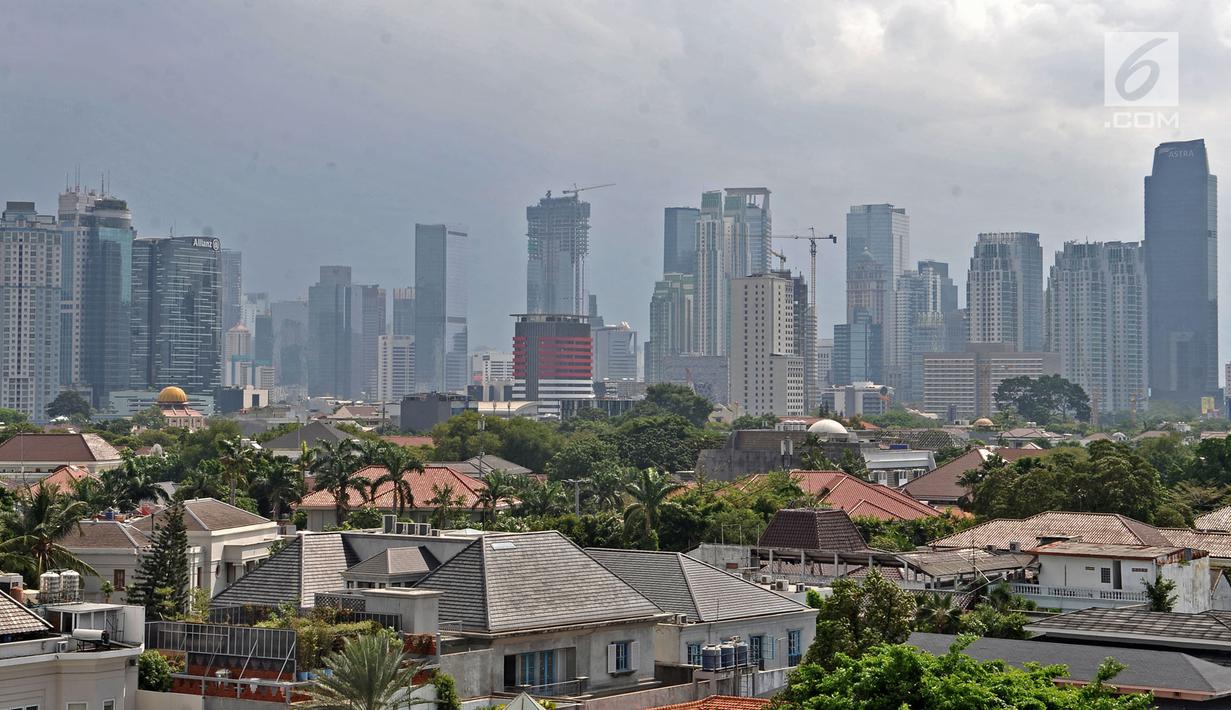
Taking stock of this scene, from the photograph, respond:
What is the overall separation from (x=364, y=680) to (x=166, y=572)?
2846 centimetres

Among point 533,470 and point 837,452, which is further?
point 533,470

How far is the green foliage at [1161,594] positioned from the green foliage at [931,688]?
33.1 m

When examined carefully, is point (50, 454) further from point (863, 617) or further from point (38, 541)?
point (863, 617)

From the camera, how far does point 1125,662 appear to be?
35.2m

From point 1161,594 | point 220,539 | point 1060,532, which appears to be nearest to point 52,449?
point 220,539

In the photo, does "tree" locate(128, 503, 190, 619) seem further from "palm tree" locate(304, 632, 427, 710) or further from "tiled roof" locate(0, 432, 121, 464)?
"tiled roof" locate(0, 432, 121, 464)

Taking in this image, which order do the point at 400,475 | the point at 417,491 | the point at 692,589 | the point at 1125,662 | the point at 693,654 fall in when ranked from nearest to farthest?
the point at 1125,662
the point at 693,654
the point at 692,589
the point at 400,475
the point at 417,491

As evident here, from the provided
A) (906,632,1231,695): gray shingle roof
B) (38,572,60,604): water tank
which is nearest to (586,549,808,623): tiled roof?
(906,632,1231,695): gray shingle roof

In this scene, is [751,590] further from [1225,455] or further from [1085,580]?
[1225,455]

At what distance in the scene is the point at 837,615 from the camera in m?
42.8

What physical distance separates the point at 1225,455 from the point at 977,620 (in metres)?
60.9

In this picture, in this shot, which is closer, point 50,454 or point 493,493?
point 493,493

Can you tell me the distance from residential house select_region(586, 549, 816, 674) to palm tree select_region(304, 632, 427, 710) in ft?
41.6

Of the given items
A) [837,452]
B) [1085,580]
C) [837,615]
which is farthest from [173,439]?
[837,615]
